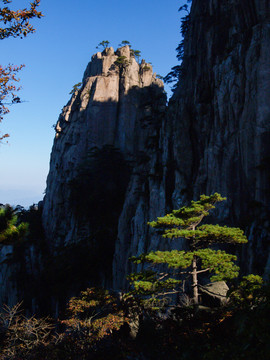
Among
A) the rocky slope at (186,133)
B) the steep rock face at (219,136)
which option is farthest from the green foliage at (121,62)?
the steep rock face at (219,136)

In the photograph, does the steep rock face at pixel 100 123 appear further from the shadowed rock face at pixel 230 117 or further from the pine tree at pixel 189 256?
the pine tree at pixel 189 256

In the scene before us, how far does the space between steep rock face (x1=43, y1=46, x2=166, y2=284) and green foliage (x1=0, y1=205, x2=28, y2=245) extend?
26245 millimetres

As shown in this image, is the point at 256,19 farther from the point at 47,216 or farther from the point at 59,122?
the point at 47,216

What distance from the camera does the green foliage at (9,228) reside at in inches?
389

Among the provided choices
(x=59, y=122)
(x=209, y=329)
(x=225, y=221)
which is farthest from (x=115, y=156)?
(x=209, y=329)

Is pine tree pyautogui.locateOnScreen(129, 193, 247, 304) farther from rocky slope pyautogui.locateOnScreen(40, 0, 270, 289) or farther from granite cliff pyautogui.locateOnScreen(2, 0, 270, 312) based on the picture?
rocky slope pyautogui.locateOnScreen(40, 0, 270, 289)

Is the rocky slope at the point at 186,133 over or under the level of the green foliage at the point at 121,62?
under

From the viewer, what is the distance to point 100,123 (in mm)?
39688

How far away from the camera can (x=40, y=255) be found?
128 ft

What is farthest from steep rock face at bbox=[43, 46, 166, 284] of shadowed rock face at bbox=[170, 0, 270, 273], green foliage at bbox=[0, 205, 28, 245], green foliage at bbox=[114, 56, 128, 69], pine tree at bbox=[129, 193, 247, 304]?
pine tree at bbox=[129, 193, 247, 304]

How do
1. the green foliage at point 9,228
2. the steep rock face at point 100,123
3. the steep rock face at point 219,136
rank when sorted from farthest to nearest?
the steep rock face at point 100,123, the steep rock face at point 219,136, the green foliage at point 9,228

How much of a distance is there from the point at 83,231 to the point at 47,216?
9.35 metres

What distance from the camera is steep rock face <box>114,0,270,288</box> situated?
1753 cm

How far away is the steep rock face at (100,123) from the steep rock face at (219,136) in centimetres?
883
